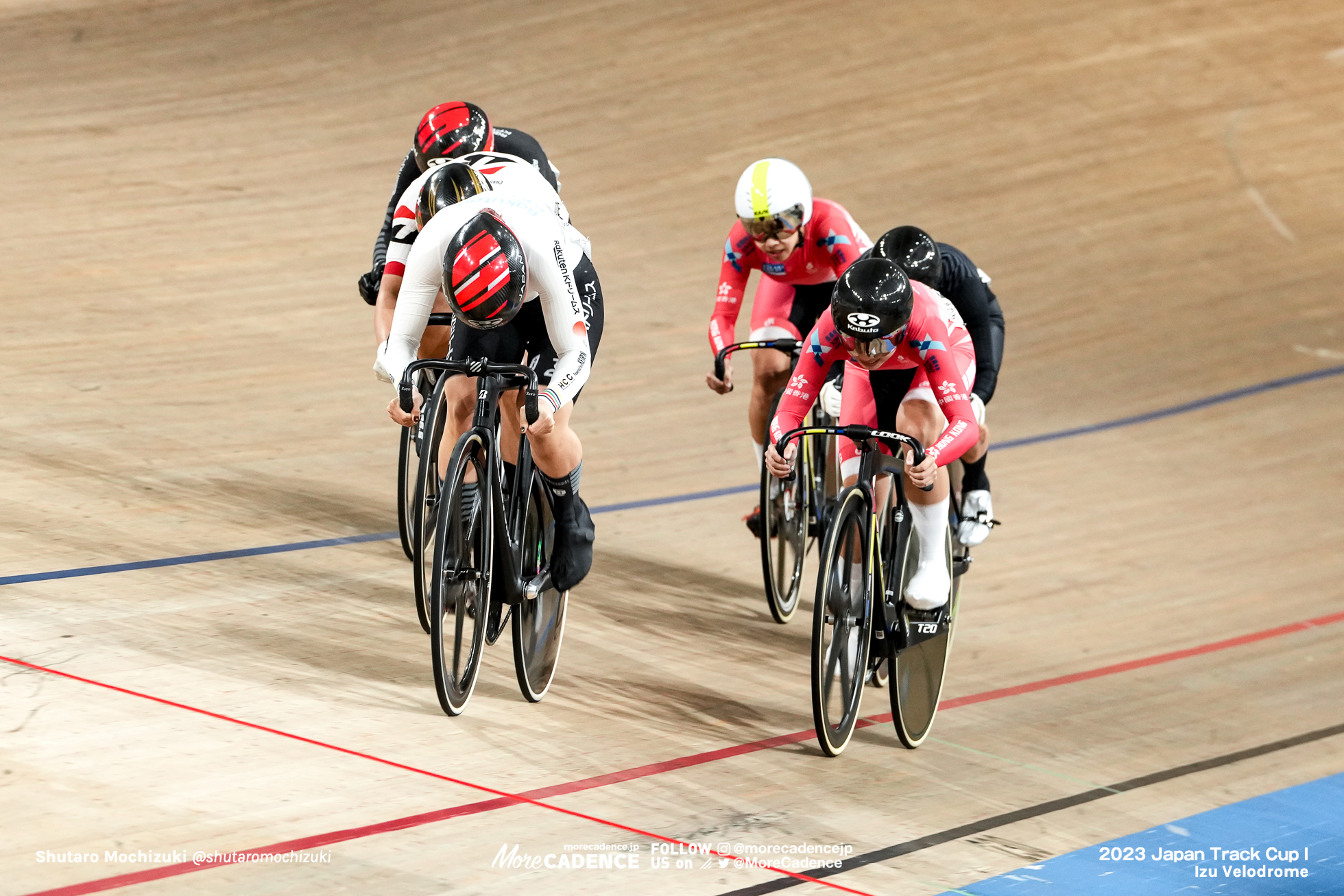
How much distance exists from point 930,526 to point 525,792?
111 cm

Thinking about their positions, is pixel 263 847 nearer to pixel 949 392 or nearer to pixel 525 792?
pixel 525 792

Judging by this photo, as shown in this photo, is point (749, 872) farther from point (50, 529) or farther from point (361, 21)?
point (361, 21)

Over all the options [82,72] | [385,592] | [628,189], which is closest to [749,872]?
[385,592]

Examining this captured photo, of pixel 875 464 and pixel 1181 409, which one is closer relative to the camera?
pixel 875 464

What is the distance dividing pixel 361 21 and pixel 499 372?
7430mm

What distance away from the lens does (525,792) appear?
3014mm

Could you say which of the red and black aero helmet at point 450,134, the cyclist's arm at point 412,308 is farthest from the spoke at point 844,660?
the red and black aero helmet at point 450,134

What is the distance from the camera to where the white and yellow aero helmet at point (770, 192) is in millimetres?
4121

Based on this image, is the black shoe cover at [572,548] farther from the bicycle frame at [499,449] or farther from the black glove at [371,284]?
the black glove at [371,284]

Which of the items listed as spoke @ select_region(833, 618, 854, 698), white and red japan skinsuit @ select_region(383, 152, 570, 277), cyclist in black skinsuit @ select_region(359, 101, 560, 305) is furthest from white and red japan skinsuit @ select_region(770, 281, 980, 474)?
cyclist in black skinsuit @ select_region(359, 101, 560, 305)

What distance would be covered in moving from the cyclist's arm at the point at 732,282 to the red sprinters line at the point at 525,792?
1.22 m

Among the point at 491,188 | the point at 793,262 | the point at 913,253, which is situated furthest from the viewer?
the point at 793,262

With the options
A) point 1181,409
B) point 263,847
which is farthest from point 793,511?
point 1181,409

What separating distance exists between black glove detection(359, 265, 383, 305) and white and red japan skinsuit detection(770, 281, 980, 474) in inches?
54.6
